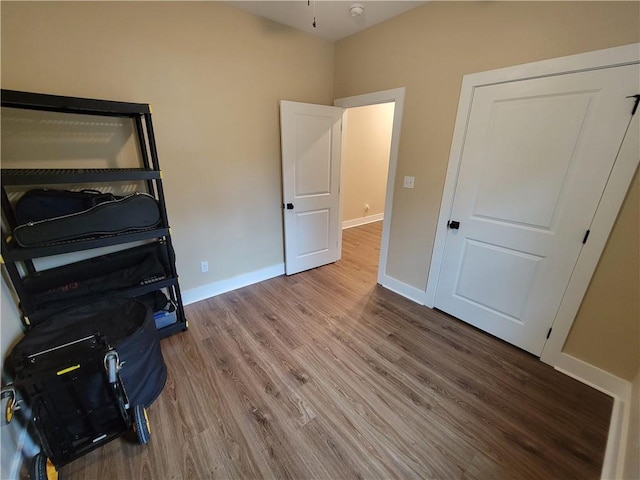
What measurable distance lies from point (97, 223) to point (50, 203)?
284 mm

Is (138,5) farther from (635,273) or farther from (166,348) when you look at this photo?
(635,273)

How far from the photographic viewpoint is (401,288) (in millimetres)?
2695

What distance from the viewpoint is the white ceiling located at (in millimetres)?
2051

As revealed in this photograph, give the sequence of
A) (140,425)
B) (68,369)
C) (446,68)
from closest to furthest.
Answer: (68,369)
(140,425)
(446,68)

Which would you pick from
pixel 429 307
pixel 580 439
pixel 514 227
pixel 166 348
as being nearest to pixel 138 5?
pixel 166 348

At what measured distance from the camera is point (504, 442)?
1.35 m

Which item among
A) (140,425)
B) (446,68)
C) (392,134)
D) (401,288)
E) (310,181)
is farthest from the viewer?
(310,181)

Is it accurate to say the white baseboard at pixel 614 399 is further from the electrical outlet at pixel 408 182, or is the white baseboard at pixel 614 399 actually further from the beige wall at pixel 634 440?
the electrical outlet at pixel 408 182

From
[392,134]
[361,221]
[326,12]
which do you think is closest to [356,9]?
[326,12]

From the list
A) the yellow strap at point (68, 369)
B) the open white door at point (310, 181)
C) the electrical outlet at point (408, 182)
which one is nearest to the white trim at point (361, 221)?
the open white door at point (310, 181)

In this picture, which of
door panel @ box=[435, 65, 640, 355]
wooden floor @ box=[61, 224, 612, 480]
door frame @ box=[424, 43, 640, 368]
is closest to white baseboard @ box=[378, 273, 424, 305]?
wooden floor @ box=[61, 224, 612, 480]

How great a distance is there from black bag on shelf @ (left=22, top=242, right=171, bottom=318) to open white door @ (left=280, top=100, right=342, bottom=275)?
1.32 metres

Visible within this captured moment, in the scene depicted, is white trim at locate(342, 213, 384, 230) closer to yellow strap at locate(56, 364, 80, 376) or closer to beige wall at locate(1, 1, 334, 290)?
beige wall at locate(1, 1, 334, 290)

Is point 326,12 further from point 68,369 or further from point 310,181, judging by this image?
point 68,369
